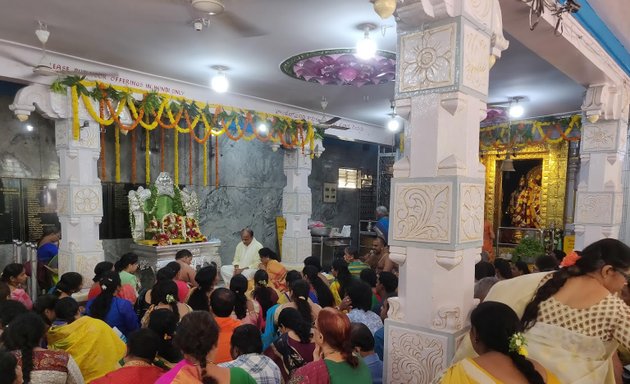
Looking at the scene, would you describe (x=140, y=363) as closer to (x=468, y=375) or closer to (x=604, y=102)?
(x=468, y=375)

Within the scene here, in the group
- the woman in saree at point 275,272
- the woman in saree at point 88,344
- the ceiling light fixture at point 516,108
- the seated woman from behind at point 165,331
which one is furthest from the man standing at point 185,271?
the ceiling light fixture at point 516,108

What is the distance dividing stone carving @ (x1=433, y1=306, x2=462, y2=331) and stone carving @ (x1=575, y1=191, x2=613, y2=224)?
4.06m

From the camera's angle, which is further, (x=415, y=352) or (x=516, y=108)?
(x=516, y=108)

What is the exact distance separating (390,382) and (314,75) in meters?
5.05

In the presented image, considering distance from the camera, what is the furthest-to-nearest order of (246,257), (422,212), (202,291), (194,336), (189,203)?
(189,203)
(246,257)
(202,291)
(422,212)
(194,336)

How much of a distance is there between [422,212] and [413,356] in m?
0.84

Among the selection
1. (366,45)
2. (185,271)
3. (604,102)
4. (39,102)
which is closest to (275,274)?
(185,271)

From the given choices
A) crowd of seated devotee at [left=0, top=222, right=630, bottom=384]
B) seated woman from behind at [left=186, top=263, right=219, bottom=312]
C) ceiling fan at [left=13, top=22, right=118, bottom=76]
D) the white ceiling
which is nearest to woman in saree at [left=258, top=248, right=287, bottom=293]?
seated woman from behind at [left=186, top=263, right=219, bottom=312]

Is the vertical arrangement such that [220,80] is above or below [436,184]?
above

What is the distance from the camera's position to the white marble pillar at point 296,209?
939 cm

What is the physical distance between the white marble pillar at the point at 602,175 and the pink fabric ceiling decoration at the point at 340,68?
2593 millimetres

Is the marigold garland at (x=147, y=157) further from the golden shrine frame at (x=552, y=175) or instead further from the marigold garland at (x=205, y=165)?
the golden shrine frame at (x=552, y=175)

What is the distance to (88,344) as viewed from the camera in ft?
9.80

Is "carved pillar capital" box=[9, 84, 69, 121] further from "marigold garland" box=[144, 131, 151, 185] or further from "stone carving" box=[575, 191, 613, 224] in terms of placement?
"stone carving" box=[575, 191, 613, 224]
